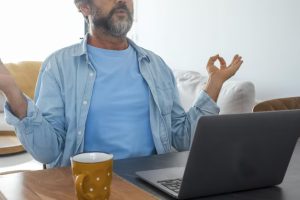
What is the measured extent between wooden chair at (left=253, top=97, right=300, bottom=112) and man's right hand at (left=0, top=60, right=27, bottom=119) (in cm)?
79

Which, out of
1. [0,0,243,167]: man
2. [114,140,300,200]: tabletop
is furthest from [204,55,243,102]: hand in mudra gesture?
[114,140,300,200]: tabletop

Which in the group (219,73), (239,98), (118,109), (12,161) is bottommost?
(12,161)

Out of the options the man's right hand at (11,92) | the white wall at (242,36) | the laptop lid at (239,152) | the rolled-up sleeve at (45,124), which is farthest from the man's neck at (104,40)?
the white wall at (242,36)

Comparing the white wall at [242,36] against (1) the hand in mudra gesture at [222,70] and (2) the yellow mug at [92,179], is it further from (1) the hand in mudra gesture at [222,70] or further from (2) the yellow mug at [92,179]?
(2) the yellow mug at [92,179]

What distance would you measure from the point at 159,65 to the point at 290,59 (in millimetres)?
813

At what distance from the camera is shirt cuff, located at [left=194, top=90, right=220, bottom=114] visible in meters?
1.33

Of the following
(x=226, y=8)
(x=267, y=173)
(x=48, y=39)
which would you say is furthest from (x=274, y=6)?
(x=48, y=39)

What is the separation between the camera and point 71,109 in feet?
4.44

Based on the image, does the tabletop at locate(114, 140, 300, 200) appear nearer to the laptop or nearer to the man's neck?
the laptop

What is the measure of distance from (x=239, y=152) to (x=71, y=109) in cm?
66

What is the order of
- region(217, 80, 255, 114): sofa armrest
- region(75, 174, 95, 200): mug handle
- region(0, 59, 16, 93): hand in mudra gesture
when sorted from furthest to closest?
1. region(217, 80, 255, 114): sofa armrest
2. region(0, 59, 16, 93): hand in mudra gesture
3. region(75, 174, 95, 200): mug handle

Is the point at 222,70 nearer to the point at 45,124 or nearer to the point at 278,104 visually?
the point at 278,104

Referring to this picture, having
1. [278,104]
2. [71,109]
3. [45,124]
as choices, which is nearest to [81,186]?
[45,124]

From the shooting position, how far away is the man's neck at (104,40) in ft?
4.96
